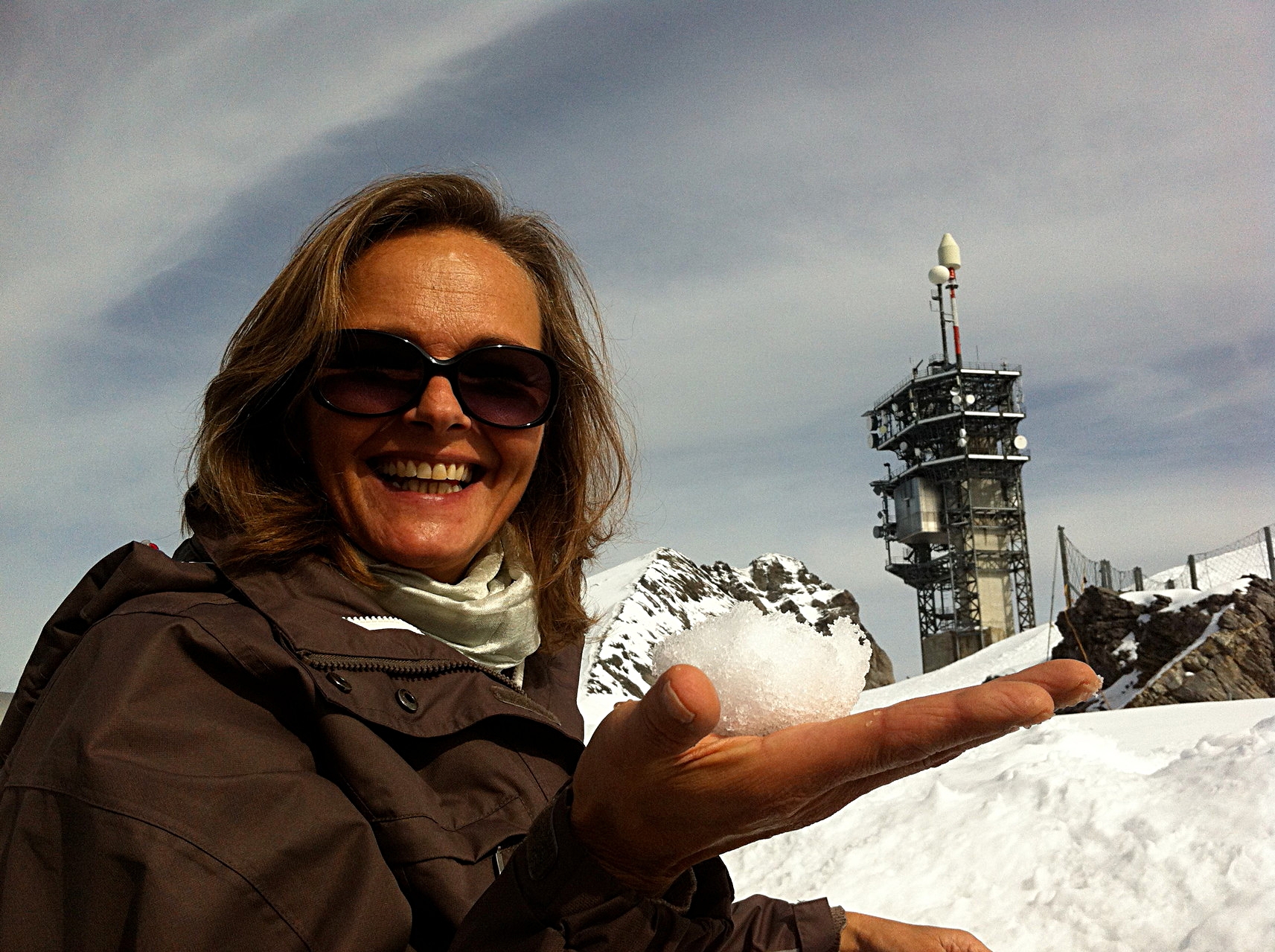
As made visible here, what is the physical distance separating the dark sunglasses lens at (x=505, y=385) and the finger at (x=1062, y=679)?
125 centimetres

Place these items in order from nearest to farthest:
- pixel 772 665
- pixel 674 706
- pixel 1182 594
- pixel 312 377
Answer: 1. pixel 674 706
2. pixel 772 665
3. pixel 312 377
4. pixel 1182 594

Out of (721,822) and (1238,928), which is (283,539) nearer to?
(721,822)

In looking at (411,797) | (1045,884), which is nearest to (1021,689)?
(411,797)

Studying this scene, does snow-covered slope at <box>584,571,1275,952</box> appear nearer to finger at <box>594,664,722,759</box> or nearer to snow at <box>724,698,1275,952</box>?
snow at <box>724,698,1275,952</box>

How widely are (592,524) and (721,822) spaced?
1.59 m

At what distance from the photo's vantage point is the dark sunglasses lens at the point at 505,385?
1.98 m

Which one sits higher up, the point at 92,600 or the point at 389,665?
the point at 92,600

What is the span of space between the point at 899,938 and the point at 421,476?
1389 millimetres

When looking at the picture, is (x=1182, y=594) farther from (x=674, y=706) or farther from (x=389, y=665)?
(x=674, y=706)

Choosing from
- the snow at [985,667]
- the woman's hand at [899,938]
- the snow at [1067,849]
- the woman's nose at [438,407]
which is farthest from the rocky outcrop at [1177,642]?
the woman's nose at [438,407]

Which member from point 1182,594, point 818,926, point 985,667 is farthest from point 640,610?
point 985,667

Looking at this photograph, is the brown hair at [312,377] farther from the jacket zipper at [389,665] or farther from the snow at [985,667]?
the snow at [985,667]

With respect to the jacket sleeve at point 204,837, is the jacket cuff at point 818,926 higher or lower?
lower

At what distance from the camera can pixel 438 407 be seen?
6.35 ft
